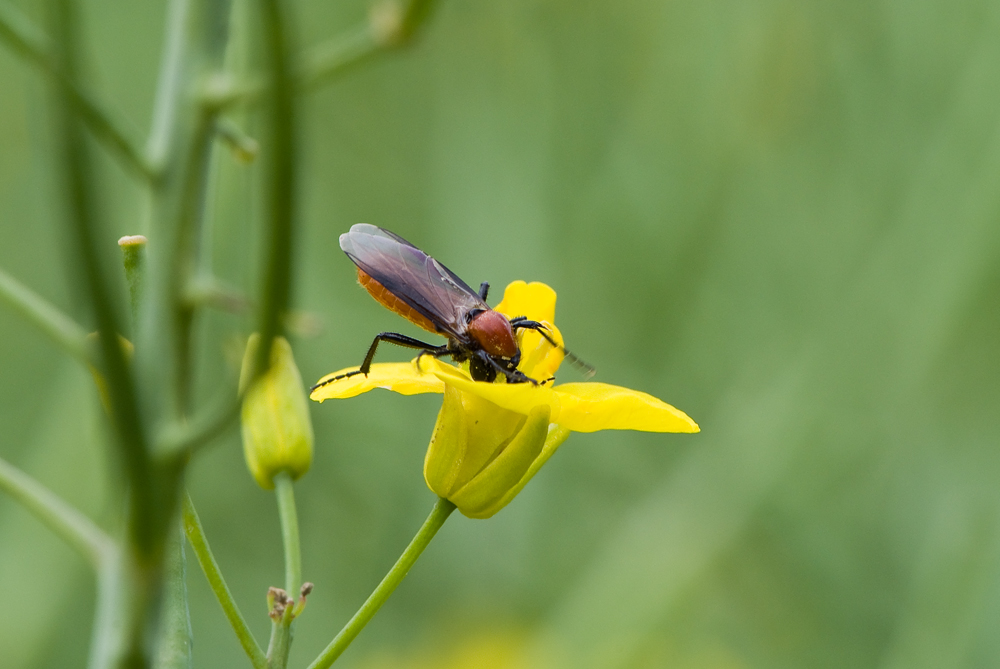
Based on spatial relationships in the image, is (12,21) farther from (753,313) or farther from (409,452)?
(753,313)

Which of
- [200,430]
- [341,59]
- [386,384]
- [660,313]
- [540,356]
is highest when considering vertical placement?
[660,313]

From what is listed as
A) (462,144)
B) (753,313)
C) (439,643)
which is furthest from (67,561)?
(753,313)

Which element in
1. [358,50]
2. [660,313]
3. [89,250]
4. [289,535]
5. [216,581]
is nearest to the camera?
[89,250]

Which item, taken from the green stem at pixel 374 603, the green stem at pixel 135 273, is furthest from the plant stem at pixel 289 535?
the green stem at pixel 135 273

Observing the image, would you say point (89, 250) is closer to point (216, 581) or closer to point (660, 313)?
point (216, 581)

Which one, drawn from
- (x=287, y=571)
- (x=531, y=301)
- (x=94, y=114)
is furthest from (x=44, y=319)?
(x=531, y=301)

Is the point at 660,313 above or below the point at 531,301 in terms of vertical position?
above

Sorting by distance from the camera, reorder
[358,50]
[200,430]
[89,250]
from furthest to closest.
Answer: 1. [358,50]
2. [200,430]
3. [89,250]
